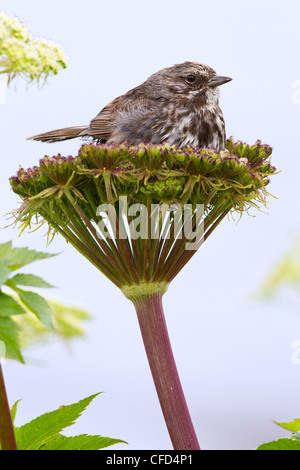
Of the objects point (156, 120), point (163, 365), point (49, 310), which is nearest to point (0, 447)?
point (49, 310)

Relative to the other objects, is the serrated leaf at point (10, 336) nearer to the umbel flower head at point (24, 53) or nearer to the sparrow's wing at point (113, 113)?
the umbel flower head at point (24, 53)

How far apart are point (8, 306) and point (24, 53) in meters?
0.91

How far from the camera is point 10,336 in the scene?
1.72 metres

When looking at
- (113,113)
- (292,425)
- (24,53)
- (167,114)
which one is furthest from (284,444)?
(113,113)

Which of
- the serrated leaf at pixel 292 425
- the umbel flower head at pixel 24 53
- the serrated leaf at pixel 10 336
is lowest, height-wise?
the serrated leaf at pixel 292 425

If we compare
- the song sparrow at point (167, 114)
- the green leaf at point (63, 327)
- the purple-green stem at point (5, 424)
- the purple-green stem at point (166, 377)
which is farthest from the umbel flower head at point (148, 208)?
the green leaf at point (63, 327)

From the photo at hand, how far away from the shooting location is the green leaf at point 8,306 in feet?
5.63

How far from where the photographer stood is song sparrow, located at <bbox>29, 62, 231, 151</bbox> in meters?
3.95

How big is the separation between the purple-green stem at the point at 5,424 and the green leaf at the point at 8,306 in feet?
0.60

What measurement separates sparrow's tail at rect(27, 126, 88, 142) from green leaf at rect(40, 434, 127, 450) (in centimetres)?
264

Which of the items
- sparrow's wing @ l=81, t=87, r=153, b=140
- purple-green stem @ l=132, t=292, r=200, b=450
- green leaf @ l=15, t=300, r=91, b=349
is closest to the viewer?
purple-green stem @ l=132, t=292, r=200, b=450

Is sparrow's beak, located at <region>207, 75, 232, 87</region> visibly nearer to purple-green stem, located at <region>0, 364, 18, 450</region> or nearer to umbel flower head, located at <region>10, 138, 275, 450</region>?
umbel flower head, located at <region>10, 138, 275, 450</region>

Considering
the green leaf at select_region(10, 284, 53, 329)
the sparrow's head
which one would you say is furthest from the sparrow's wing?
the green leaf at select_region(10, 284, 53, 329)

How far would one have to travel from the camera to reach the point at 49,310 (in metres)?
1.74
